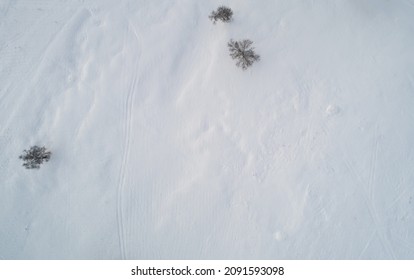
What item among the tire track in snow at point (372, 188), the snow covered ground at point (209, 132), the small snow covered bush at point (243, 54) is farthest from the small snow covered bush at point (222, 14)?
the tire track in snow at point (372, 188)

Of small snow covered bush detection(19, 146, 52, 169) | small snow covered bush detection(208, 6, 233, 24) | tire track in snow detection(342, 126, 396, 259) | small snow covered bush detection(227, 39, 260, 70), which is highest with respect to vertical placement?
small snow covered bush detection(208, 6, 233, 24)

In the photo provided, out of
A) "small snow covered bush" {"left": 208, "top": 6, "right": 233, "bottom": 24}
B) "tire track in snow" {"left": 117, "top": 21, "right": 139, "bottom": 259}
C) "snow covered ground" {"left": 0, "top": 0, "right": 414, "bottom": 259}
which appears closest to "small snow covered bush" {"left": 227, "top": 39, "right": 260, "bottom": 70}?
"snow covered ground" {"left": 0, "top": 0, "right": 414, "bottom": 259}

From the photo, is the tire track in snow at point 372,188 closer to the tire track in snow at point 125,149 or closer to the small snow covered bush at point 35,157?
the tire track in snow at point 125,149

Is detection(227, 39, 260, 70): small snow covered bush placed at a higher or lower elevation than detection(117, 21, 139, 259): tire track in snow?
higher

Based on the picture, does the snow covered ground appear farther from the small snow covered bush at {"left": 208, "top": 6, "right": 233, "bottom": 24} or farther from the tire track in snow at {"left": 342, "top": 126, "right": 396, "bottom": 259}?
the small snow covered bush at {"left": 208, "top": 6, "right": 233, "bottom": 24}

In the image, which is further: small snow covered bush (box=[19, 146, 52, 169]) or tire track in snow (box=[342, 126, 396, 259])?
small snow covered bush (box=[19, 146, 52, 169])

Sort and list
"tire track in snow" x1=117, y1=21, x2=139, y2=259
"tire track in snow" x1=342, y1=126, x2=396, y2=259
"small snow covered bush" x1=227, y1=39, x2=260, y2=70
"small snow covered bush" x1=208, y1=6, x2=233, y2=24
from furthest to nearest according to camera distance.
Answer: "small snow covered bush" x1=208, y1=6, x2=233, y2=24, "small snow covered bush" x1=227, y1=39, x2=260, y2=70, "tire track in snow" x1=117, y1=21, x2=139, y2=259, "tire track in snow" x1=342, y1=126, x2=396, y2=259

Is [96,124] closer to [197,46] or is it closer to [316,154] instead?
[197,46]

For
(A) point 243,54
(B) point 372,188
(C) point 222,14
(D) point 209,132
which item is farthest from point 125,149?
(B) point 372,188

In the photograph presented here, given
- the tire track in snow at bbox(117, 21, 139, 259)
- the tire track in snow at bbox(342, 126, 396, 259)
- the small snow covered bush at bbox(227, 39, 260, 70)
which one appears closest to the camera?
the tire track in snow at bbox(342, 126, 396, 259)

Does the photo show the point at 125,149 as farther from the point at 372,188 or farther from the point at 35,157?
the point at 372,188
